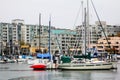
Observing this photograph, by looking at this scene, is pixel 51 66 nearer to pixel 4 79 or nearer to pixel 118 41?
pixel 4 79

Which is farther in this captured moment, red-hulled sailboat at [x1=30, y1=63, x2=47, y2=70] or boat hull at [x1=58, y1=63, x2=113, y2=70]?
red-hulled sailboat at [x1=30, y1=63, x2=47, y2=70]

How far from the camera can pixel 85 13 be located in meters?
86.8

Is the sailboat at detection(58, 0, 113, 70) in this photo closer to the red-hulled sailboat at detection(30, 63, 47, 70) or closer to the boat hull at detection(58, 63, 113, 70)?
the boat hull at detection(58, 63, 113, 70)

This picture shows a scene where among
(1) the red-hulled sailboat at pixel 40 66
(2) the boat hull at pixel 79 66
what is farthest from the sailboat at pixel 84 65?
(1) the red-hulled sailboat at pixel 40 66

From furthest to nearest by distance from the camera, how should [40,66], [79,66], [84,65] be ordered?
[40,66], [84,65], [79,66]

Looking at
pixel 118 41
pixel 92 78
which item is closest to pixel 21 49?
pixel 118 41

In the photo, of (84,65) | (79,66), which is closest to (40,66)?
(79,66)

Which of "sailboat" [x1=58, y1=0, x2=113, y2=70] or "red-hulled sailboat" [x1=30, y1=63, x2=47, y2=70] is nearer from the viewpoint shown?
"sailboat" [x1=58, y1=0, x2=113, y2=70]

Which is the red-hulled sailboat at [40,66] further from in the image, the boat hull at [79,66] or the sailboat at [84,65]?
the boat hull at [79,66]

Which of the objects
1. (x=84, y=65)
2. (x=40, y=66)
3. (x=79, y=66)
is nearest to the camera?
(x=79, y=66)

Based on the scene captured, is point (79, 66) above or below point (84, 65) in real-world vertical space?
below

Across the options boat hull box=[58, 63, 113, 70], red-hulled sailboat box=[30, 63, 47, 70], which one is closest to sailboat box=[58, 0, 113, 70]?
boat hull box=[58, 63, 113, 70]

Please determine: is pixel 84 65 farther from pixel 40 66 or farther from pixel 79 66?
pixel 40 66

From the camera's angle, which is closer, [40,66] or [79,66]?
[79,66]
